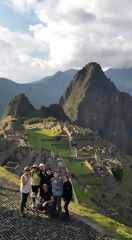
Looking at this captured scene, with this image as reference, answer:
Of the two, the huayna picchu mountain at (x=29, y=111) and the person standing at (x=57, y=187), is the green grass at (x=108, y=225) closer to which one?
the person standing at (x=57, y=187)

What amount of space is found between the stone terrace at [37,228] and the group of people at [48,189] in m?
0.44

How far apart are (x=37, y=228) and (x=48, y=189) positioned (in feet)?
6.88

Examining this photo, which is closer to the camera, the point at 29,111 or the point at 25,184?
the point at 25,184

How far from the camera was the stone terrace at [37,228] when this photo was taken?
16.6 m

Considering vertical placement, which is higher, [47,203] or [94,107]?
[94,107]

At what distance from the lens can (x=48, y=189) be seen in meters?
19.0

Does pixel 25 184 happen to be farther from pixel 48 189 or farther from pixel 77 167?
pixel 77 167

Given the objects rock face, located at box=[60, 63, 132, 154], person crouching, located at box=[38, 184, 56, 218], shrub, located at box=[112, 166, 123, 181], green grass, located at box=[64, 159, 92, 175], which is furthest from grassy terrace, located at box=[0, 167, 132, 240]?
rock face, located at box=[60, 63, 132, 154]

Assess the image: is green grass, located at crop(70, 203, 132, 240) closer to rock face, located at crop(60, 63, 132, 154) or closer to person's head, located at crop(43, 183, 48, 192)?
person's head, located at crop(43, 183, 48, 192)

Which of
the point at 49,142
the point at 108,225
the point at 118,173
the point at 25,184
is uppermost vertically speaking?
the point at 49,142

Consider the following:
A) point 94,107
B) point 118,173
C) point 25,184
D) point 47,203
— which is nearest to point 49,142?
point 118,173

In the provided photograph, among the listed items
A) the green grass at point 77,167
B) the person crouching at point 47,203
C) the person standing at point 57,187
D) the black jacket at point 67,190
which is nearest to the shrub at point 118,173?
the green grass at point 77,167

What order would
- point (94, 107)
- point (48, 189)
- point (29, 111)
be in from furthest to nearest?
point (94, 107)
point (29, 111)
point (48, 189)

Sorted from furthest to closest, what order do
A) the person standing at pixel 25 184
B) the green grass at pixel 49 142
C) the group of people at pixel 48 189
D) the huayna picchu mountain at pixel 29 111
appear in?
the huayna picchu mountain at pixel 29 111
the green grass at pixel 49 142
the group of people at pixel 48 189
the person standing at pixel 25 184
